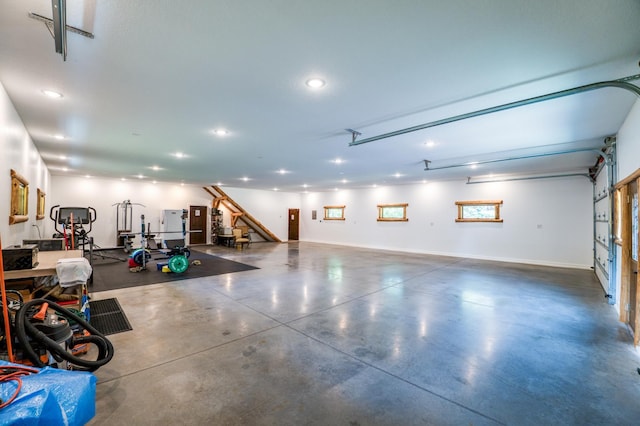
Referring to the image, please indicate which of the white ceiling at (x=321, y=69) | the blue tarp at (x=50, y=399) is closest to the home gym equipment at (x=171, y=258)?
the white ceiling at (x=321, y=69)

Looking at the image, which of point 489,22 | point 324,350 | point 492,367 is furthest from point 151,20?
point 492,367

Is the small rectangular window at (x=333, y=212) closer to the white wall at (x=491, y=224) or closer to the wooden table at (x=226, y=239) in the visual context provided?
the white wall at (x=491, y=224)

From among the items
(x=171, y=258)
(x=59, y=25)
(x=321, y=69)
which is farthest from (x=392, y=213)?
(x=59, y=25)

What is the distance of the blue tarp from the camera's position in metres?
1.02

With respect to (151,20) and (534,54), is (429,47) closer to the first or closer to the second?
(534,54)

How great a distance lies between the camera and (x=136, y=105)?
3594mm

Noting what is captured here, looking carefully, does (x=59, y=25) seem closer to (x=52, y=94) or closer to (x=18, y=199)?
(x=52, y=94)

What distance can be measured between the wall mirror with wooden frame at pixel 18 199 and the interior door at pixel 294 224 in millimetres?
11655

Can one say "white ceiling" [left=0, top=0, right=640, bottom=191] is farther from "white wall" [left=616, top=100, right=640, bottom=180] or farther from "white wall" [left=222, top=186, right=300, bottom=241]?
"white wall" [left=222, top=186, right=300, bottom=241]

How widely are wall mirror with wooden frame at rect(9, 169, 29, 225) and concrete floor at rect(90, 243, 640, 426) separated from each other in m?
1.66

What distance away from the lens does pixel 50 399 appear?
112cm

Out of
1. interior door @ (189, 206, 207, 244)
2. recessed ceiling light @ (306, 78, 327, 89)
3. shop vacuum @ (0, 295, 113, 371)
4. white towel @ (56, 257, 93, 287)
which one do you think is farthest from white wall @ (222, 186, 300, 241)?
shop vacuum @ (0, 295, 113, 371)

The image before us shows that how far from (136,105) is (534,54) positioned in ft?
14.3

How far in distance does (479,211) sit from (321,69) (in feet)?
28.9
